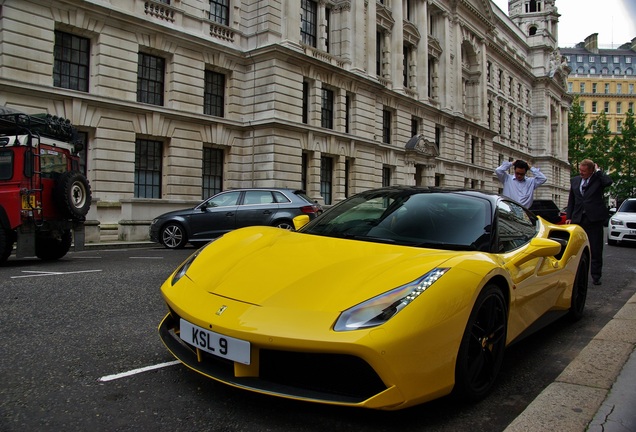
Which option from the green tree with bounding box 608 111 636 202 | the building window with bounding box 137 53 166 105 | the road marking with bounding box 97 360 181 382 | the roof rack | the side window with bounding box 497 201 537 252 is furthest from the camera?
the green tree with bounding box 608 111 636 202

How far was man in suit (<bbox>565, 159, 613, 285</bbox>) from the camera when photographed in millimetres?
7057

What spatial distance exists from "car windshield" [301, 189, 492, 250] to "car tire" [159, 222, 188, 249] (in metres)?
9.33

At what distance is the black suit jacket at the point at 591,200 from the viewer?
7047 mm

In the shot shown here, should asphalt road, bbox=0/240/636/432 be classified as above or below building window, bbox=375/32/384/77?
below

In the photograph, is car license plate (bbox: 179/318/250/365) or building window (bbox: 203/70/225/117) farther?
building window (bbox: 203/70/225/117)

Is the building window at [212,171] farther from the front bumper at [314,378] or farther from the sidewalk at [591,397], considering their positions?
the front bumper at [314,378]

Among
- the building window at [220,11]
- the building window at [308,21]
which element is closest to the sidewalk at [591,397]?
the building window at [220,11]

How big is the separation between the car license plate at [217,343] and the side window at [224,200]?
1016cm

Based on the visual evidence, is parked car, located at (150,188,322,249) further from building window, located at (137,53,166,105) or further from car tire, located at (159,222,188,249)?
building window, located at (137,53,166,105)

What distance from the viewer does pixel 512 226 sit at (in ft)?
12.2

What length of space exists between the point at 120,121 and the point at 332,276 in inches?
654

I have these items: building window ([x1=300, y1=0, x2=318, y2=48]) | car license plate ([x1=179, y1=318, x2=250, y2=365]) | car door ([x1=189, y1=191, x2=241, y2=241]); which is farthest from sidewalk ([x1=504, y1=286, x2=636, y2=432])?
building window ([x1=300, y1=0, x2=318, y2=48])

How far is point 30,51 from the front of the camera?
15.0 m

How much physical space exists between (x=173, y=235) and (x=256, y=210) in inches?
90.4
